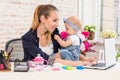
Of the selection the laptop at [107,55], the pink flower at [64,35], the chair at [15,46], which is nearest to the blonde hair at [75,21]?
the pink flower at [64,35]

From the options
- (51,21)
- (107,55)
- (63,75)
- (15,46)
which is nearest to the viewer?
(63,75)

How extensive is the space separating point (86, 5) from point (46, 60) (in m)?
2.26

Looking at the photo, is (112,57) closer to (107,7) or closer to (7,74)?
(7,74)

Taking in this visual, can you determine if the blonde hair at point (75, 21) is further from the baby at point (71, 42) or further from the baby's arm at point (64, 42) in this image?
the baby's arm at point (64, 42)

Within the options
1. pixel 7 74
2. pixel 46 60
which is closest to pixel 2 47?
pixel 46 60

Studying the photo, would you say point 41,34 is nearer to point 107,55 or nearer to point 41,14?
point 41,14

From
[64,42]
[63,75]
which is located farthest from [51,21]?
[63,75]

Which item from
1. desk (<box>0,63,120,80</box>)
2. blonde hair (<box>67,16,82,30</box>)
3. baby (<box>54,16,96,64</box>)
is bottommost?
desk (<box>0,63,120,80</box>)

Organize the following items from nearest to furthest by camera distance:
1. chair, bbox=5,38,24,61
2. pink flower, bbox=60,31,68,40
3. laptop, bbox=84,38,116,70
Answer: laptop, bbox=84,38,116,70 < pink flower, bbox=60,31,68,40 < chair, bbox=5,38,24,61

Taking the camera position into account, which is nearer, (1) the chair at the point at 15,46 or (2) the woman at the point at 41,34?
(2) the woman at the point at 41,34

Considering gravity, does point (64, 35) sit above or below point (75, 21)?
below

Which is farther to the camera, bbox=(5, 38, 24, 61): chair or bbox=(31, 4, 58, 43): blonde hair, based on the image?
bbox=(5, 38, 24, 61): chair

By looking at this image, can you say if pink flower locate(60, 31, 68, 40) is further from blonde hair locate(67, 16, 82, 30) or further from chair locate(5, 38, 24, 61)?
chair locate(5, 38, 24, 61)

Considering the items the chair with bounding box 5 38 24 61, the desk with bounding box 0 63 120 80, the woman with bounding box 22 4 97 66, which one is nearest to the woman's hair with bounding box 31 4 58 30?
the woman with bounding box 22 4 97 66
